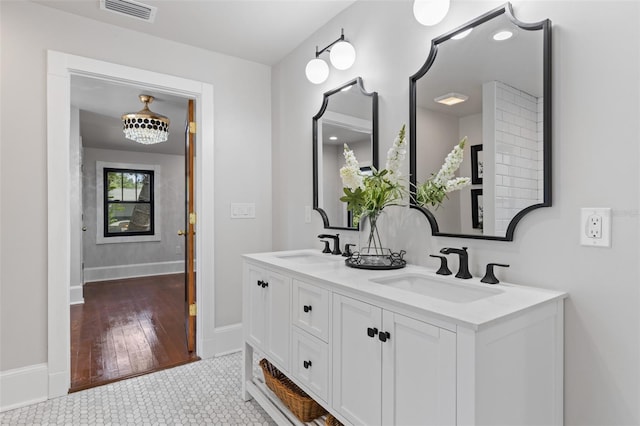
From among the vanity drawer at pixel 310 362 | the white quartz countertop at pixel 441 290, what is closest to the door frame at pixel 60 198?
the white quartz countertop at pixel 441 290

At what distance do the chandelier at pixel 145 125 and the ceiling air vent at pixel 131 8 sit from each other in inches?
51.8

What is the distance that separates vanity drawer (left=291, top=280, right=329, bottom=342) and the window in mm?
5594

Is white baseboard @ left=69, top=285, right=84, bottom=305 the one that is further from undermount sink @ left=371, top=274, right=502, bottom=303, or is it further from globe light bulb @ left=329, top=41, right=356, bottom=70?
undermount sink @ left=371, top=274, right=502, bottom=303

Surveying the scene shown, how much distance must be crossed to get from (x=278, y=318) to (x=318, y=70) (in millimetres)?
1526

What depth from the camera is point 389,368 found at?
3.75ft

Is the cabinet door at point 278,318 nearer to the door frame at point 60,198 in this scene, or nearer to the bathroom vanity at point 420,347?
the bathroom vanity at point 420,347

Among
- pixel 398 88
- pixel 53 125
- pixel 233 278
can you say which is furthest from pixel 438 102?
pixel 53 125

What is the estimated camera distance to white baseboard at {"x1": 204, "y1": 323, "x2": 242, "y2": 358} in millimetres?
2750

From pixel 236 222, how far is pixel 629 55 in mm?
2524

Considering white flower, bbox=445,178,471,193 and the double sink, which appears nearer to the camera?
the double sink

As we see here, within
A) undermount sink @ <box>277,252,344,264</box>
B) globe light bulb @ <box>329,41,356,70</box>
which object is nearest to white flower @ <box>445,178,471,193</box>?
undermount sink @ <box>277,252,344,264</box>

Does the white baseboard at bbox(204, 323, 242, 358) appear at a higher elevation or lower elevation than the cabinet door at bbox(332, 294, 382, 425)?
lower

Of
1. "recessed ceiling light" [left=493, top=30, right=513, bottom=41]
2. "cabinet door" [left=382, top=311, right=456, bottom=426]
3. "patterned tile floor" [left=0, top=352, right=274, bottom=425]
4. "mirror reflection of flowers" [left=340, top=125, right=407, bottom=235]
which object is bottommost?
"patterned tile floor" [left=0, top=352, right=274, bottom=425]

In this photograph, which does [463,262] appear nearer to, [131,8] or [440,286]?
[440,286]
